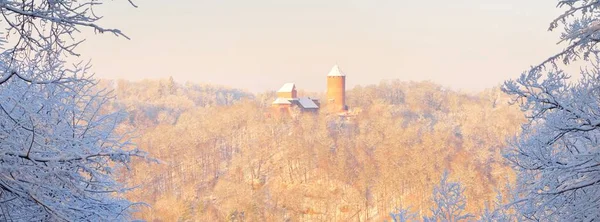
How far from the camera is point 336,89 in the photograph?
5856 cm

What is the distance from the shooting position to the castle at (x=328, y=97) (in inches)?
2149

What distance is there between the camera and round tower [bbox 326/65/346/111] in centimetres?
5750

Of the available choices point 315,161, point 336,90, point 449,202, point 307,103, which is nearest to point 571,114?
point 449,202

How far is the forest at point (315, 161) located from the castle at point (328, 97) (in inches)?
66.0

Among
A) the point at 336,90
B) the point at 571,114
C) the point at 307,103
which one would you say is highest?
the point at 571,114

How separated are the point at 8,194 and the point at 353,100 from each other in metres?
60.1

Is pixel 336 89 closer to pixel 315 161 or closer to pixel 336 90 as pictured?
pixel 336 90

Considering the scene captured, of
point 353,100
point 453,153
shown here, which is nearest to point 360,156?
point 453,153

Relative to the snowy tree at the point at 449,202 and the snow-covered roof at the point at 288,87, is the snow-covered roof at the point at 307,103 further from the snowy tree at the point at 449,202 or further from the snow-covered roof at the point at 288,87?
the snowy tree at the point at 449,202

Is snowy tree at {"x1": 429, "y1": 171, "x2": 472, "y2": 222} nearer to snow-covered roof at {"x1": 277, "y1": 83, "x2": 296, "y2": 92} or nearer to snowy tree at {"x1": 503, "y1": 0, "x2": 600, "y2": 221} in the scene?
snowy tree at {"x1": 503, "y1": 0, "x2": 600, "y2": 221}

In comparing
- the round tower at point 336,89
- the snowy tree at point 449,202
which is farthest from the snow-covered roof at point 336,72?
the snowy tree at point 449,202

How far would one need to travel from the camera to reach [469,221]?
33.5 feet

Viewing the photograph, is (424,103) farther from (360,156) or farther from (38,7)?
(38,7)

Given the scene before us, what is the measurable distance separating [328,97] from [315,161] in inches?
679
